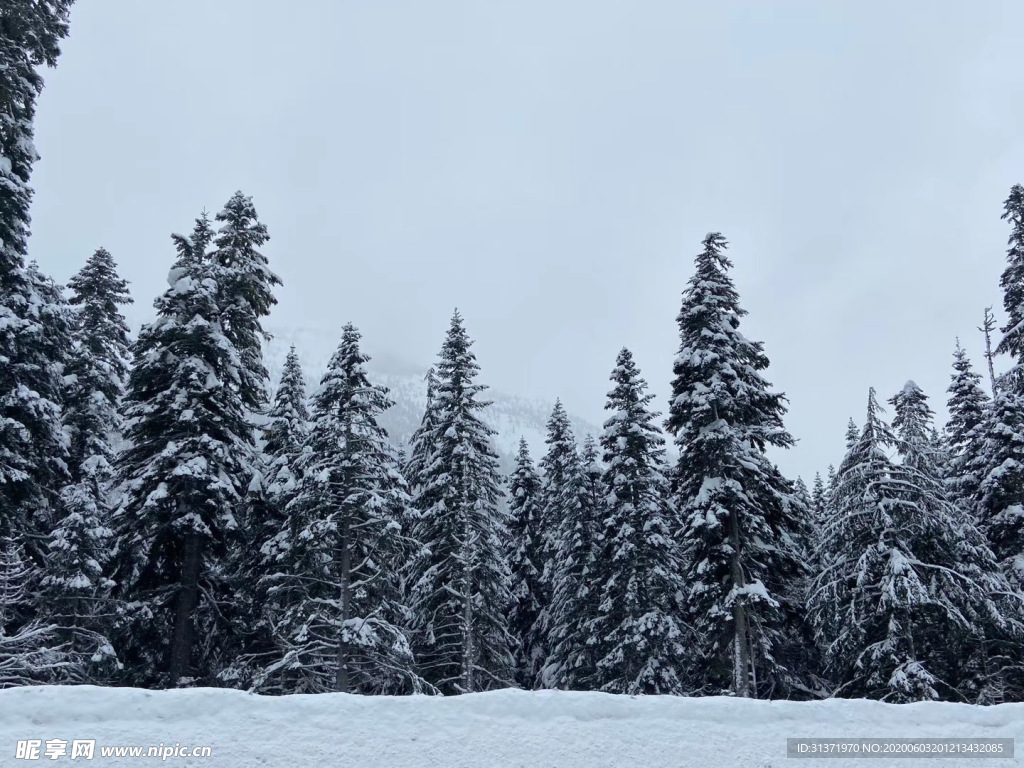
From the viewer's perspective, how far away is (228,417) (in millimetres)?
17375

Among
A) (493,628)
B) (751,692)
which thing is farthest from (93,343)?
(751,692)

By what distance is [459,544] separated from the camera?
25.2 metres

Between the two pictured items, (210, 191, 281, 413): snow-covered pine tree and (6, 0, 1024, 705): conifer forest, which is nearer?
(6, 0, 1024, 705): conifer forest

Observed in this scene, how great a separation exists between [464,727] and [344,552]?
1271 cm

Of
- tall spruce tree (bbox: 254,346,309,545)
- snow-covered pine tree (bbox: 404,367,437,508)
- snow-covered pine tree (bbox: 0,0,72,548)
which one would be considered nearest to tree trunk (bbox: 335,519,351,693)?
tall spruce tree (bbox: 254,346,309,545)

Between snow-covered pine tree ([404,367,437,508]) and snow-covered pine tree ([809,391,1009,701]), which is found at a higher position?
snow-covered pine tree ([404,367,437,508])

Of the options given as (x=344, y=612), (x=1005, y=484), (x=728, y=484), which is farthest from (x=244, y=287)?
(x=1005, y=484)

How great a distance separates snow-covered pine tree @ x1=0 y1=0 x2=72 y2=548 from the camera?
13023 millimetres

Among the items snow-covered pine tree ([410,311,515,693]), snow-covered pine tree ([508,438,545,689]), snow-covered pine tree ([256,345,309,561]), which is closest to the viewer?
snow-covered pine tree ([256,345,309,561])

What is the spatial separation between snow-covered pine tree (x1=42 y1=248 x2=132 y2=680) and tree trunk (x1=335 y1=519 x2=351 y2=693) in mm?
5701

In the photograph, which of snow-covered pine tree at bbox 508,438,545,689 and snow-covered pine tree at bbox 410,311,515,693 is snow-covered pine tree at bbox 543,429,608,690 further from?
snow-covered pine tree at bbox 508,438,545,689

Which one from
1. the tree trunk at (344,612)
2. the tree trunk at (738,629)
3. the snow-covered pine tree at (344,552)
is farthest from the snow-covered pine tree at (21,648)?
the tree trunk at (738,629)

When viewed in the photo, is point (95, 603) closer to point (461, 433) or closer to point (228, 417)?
point (228, 417)

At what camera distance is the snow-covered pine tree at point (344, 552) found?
19.4 meters
